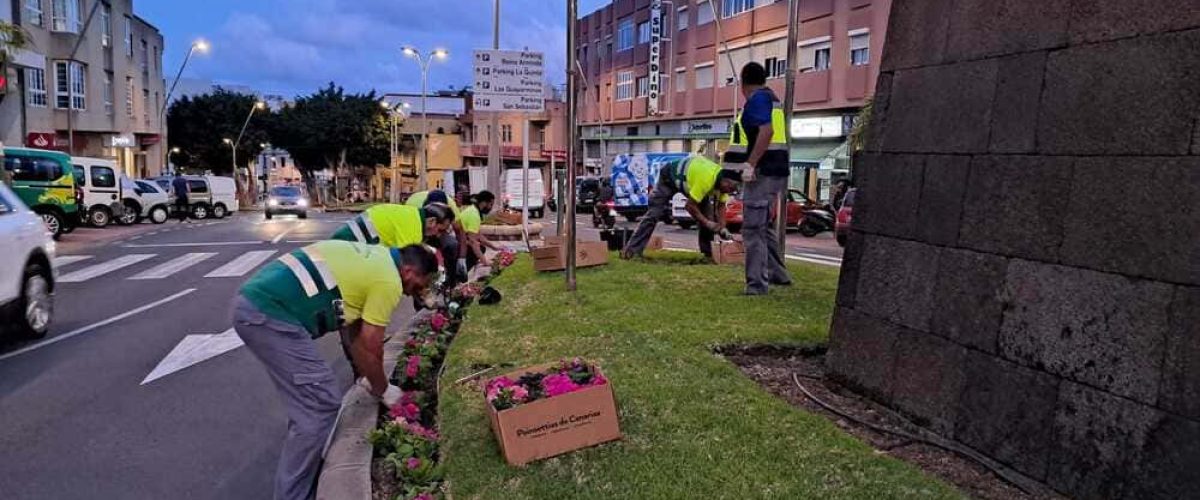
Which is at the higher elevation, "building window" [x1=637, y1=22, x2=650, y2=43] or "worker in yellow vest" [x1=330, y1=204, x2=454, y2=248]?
"building window" [x1=637, y1=22, x2=650, y2=43]

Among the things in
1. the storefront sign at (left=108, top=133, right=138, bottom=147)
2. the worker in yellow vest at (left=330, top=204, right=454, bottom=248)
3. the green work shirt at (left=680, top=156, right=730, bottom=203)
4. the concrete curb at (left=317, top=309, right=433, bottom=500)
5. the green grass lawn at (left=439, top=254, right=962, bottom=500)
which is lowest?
the concrete curb at (left=317, top=309, right=433, bottom=500)

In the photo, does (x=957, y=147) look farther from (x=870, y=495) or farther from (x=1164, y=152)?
(x=870, y=495)

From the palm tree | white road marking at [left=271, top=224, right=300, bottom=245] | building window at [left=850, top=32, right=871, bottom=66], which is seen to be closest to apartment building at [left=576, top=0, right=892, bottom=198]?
building window at [left=850, top=32, right=871, bottom=66]

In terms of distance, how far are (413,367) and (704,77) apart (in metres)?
39.7

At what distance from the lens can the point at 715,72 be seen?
42844 mm

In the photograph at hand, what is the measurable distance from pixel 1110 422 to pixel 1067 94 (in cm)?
150

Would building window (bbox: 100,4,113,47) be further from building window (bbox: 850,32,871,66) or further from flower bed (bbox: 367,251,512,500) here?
flower bed (bbox: 367,251,512,500)

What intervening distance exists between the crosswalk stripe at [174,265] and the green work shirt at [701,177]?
Result: 9343 millimetres

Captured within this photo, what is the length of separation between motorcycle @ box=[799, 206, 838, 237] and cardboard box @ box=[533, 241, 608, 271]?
16.7m

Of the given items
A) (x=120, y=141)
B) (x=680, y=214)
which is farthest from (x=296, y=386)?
(x=120, y=141)

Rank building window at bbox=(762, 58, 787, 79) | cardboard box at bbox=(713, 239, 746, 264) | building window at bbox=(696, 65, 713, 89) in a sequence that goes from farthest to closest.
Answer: building window at bbox=(696, 65, 713, 89) < building window at bbox=(762, 58, 787, 79) < cardboard box at bbox=(713, 239, 746, 264)

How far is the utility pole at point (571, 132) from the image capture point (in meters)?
8.62

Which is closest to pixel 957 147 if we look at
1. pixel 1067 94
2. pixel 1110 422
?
pixel 1067 94

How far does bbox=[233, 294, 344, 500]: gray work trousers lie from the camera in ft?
13.6
